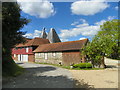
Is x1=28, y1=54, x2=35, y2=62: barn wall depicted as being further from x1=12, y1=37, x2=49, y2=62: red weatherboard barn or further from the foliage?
the foliage

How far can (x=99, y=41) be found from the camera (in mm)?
13508

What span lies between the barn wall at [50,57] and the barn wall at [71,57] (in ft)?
3.90

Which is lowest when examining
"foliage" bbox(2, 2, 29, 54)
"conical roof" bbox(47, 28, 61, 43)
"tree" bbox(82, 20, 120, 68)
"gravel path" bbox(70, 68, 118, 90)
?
"gravel path" bbox(70, 68, 118, 90)

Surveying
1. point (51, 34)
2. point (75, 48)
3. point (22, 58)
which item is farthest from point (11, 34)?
point (51, 34)

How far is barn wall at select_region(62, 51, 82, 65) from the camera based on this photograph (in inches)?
625

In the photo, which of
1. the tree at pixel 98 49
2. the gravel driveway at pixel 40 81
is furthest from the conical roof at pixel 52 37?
the gravel driveway at pixel 40 81

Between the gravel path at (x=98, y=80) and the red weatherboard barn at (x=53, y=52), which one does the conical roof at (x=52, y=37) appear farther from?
the gravel path at (x=98, y=80)

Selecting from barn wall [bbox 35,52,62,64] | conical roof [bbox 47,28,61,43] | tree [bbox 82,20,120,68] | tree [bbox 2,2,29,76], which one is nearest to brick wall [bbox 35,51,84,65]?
barn wall [bbox 35,52,62,64]

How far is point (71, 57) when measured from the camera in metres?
16.8

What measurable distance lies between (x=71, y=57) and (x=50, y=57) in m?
5.16

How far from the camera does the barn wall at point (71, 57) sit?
15.9m

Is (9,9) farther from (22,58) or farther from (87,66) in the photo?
(22,58)

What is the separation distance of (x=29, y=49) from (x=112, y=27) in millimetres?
22771

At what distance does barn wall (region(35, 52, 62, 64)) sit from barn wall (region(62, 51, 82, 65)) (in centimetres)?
119
